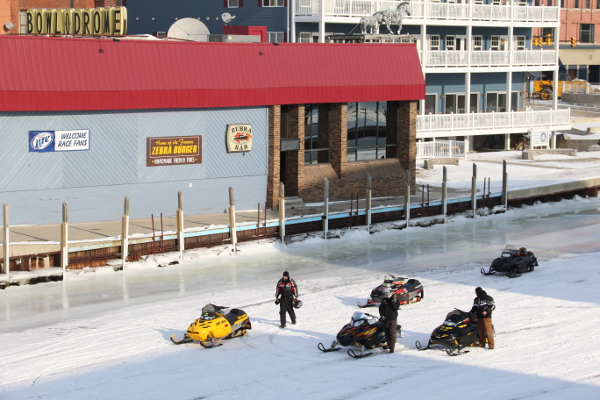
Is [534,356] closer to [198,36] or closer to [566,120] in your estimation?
[198,36]

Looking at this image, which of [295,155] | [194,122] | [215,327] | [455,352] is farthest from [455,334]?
[295,155]

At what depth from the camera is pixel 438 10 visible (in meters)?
57.9

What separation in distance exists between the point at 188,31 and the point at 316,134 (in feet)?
24.3

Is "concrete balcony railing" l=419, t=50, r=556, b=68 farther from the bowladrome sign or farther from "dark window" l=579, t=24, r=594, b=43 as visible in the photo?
"dark window" l=579, t=24, r=594, b=43

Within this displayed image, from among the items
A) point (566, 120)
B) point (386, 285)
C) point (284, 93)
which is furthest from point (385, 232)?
point (566, 120)

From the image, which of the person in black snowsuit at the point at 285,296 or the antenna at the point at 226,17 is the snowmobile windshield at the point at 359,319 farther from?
the antenna at the point at 226,17

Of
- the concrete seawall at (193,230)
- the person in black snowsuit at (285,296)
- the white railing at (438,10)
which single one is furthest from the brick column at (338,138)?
the person in black snowsuit at (285,296)

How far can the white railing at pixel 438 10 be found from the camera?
53.4 m

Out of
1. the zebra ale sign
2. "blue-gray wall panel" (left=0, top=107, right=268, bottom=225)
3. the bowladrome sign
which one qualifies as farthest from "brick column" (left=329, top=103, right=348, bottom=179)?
the bowladrome sign

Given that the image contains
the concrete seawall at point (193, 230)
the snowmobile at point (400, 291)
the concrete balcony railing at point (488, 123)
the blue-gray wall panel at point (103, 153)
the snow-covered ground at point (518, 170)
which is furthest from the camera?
the concrete balcony railing at point (488, 123)

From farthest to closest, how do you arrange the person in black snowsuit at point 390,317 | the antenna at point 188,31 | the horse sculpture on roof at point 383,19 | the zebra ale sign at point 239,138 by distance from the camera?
1. the horse sculpture on roof at point 383,19
2. the antenna at point 188,31
3. the zebra ale sign at point 239,138
4. the person in black snowsuit at point 390,317

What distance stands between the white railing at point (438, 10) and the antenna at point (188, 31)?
12.7 m

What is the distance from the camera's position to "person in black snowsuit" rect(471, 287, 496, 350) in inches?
869

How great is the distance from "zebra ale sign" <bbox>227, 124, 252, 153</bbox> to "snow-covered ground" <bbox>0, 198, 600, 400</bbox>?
4850 mm
